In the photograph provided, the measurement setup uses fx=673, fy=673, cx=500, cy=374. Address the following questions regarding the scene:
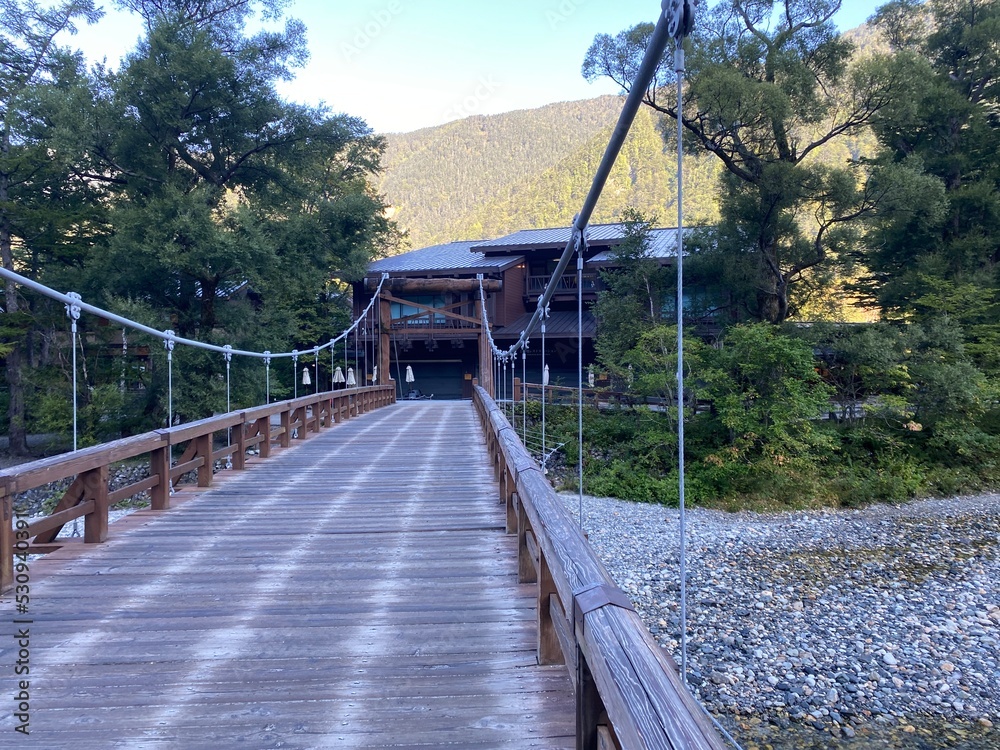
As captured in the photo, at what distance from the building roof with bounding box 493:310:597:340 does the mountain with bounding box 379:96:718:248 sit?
15.2 metres

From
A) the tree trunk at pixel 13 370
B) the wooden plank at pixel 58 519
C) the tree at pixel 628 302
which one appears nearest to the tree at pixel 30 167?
the tree trunk at pixel 13 370

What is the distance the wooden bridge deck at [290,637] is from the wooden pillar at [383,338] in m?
12.0

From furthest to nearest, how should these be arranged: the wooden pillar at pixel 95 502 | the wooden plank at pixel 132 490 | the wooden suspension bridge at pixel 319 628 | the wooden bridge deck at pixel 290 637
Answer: the wooden plank at pixel 132 490
the wooden pillar at pixel 95 502
the wooden bridge deck at pixel 290 637
the wooden suspension bridge at pixel 319 628

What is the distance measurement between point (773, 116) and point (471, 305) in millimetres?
9410

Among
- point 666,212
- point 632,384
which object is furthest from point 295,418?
point 666,212

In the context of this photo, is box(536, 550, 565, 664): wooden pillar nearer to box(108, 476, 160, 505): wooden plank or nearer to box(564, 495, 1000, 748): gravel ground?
box(108, 476, 160, 505): wooden plank

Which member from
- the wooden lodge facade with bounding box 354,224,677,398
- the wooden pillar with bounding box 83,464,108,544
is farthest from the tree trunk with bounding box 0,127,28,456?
the wooden pillar with bounding box 83,464,108,544

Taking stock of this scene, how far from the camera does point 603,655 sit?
3.84 feet

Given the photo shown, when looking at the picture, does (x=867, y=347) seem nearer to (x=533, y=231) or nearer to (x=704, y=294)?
(x=704, y=294)

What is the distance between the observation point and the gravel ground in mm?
Result: 5371

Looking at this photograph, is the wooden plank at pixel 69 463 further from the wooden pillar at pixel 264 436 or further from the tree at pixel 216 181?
the tree at pixel 216 181

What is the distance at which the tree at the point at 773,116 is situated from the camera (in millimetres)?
11562

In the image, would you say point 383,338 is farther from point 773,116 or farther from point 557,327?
point 773,116

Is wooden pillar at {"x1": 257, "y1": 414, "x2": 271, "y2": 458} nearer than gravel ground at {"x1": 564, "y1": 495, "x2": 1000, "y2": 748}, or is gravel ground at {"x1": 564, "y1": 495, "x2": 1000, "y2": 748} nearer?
gravel ground at {"x1": 564, "y1": 495, "x2": 1000, "y2": 748}
